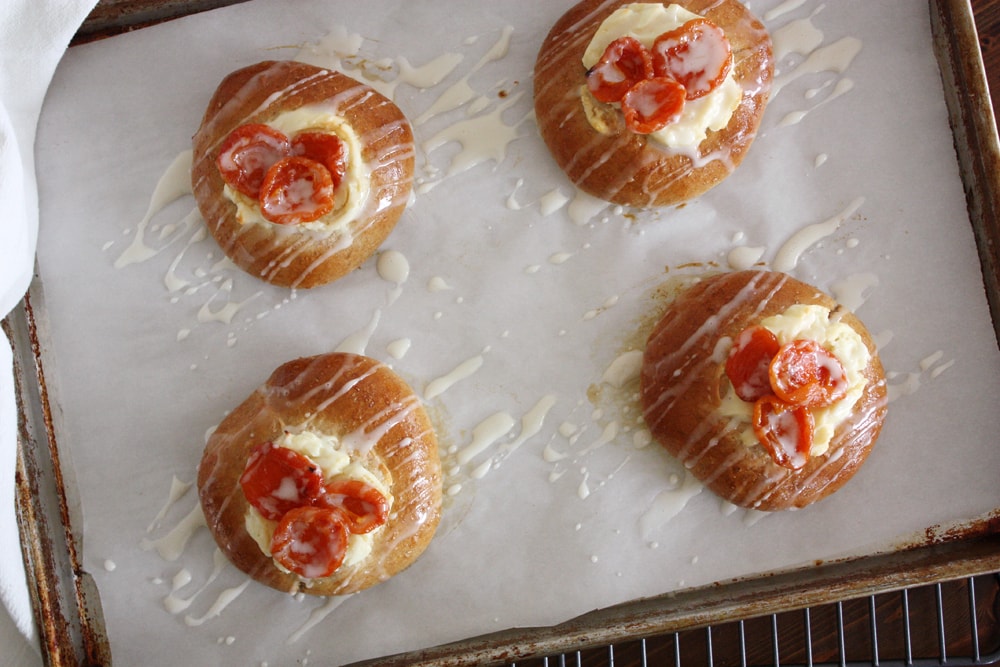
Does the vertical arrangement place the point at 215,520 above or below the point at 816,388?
above

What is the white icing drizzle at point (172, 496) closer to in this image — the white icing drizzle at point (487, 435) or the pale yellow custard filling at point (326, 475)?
the pale yellow custard filling at point (326, 475)

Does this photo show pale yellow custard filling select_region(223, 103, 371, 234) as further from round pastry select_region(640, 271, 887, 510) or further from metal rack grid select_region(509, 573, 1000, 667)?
metal rack grid select_region(509, 573, 1000, 667)

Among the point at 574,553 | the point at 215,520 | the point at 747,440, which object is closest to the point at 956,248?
the point at 747,440

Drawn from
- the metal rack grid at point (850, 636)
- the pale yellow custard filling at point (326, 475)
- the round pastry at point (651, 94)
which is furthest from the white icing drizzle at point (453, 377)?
the metal rack grid at point (850, 636)

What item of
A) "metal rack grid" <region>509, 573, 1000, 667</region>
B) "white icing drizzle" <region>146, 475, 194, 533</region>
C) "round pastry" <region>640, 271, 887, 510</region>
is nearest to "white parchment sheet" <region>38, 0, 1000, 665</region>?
"white icing drizzle" <region>146, 475, 194, 533</region>

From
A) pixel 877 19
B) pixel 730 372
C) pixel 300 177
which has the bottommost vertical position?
pixel 730 372

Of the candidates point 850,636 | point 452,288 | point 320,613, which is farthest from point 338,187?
point 850,636

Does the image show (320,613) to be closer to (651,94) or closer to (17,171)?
(17,171)

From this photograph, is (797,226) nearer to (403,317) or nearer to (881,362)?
(881,362)

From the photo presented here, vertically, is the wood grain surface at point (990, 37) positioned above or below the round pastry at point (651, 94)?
below
